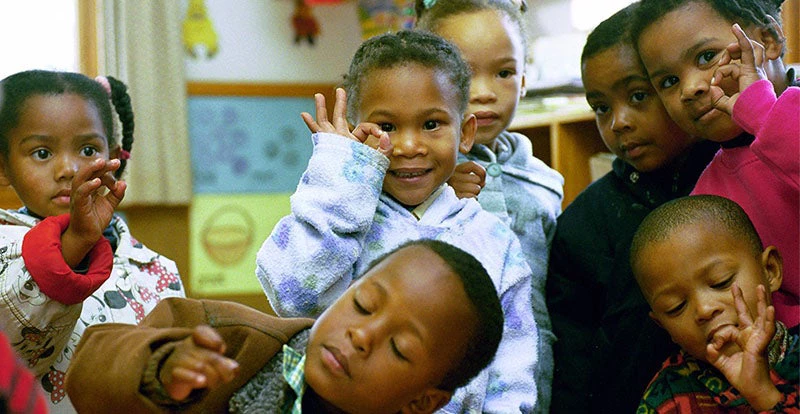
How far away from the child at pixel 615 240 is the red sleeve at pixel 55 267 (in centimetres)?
101

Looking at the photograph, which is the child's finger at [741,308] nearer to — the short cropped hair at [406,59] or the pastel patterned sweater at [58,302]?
the short cropped hair at [406,59]

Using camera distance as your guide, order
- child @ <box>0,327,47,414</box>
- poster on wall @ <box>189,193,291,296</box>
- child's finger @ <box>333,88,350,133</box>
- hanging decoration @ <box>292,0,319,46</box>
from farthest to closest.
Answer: hanging decoration @ <box>292,0,319,46</box> < poster on wall @ <box>189,193,291,296</box> < child's finger @ <box>333,88,350,133</box> < child @ <box>0,327,47,414</box>

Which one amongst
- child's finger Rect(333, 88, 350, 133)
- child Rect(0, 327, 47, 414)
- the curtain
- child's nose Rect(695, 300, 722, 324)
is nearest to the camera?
child Rect(0, 327, 47, 414)

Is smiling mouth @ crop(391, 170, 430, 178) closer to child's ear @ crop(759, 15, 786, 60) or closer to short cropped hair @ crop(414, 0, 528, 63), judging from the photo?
short cropped hair @ crop(414, 0, 528, 63)

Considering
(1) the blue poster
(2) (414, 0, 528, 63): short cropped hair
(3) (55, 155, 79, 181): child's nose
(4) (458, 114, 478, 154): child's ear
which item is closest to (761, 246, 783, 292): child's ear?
(4) (458, 114, 478, 154): child's ear

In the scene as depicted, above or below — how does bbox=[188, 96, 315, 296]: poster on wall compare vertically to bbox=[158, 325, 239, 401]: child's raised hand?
below

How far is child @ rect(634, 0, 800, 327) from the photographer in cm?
148

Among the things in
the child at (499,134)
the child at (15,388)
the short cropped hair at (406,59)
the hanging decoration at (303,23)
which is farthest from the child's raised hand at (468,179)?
the hanging decoration at (303,23)

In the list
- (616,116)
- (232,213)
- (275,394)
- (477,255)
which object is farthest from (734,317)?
(232,213)

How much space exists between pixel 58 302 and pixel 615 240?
45.6 inches

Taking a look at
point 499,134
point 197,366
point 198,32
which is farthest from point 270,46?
point 197,366

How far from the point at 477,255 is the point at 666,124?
1.87 feet

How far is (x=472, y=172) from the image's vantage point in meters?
1.87

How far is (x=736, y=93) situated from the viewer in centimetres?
156
